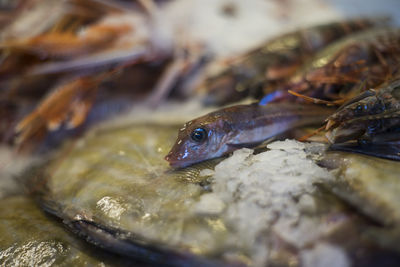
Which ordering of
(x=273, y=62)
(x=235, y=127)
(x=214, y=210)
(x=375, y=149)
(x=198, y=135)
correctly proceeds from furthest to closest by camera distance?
(x=273, y=62), (x=235, y=127), (x=198, y=135), (x=375, y=149), (x=214, y=210)

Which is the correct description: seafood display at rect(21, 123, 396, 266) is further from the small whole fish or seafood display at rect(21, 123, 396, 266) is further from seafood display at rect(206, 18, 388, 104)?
seafood display at rect(206, 18, 388, 104)

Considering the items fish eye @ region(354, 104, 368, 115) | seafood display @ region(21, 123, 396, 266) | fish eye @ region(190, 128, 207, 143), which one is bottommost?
seafood display @ region(21, 123, 396, 266)

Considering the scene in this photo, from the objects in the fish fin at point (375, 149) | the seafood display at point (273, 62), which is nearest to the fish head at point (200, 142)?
the fish fin at point (375, 149)

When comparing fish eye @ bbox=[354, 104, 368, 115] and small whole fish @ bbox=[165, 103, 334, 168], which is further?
small whole fish @ bbox=[165, 103, 334, 168]

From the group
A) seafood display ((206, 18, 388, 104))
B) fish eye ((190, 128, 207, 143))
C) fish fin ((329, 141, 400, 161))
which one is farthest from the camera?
seafood display ((206, 18, 388, 104))

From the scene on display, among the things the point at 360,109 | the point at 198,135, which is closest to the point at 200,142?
the point at 198,135

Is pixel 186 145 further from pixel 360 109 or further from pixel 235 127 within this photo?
pixel 360 109

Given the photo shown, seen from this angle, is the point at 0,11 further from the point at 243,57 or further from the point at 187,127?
the point at 187,127

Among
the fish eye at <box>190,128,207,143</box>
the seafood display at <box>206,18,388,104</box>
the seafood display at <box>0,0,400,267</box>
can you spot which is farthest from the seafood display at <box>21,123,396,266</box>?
the seafood display at <box>206,18,388,104</box>
